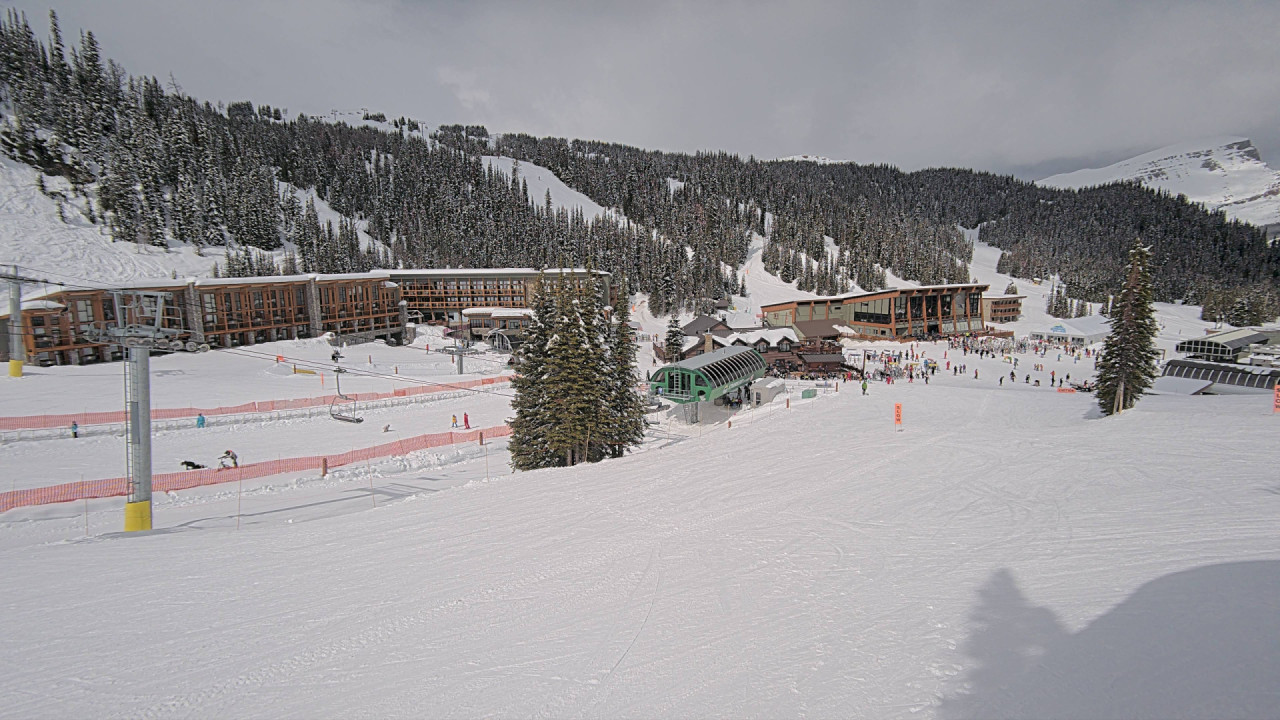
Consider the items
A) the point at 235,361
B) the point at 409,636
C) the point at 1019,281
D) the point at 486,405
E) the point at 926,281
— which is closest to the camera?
the point at 409,636

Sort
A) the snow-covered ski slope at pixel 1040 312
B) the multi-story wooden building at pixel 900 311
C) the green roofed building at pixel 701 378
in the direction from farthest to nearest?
1. the snow-covered ski slope at pixel 1040 312
2. the multi-story wooden building at pixel 900 311
3. the green roofed building at pixel 701 378

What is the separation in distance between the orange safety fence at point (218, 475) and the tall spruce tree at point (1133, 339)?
103ft

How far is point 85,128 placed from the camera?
2859 inches

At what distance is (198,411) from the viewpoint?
27891 mm

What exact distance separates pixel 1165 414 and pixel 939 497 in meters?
15.0

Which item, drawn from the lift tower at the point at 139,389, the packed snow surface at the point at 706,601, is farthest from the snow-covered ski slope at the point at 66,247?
the packed snow surface at the point at 706,601

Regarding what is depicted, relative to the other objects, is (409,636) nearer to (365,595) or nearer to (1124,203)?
(365,595)

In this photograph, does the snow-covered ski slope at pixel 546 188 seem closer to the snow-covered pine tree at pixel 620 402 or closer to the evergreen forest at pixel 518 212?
the evergreen forest at pixel 518 212

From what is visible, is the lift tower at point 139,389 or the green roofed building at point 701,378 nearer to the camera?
the lift tower at point 139,389

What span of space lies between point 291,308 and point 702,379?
4351 cm

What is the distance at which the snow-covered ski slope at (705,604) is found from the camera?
15.9ft

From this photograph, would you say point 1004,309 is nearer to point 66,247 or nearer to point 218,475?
point 218,475

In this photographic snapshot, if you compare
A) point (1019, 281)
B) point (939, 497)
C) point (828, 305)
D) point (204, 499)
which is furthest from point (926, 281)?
point (204, 499)

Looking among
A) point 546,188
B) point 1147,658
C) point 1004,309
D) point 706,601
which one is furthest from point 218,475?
point 546,188
